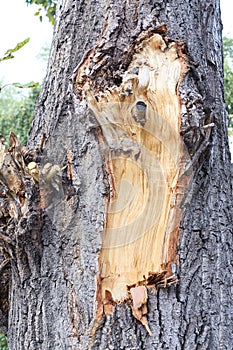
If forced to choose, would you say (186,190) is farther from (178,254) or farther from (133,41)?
(133,41)

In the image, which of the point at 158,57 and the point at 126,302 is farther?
the point at 158,57

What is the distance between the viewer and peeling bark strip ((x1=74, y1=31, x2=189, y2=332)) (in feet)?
3.97

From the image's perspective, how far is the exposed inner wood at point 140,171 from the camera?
3.98 ft

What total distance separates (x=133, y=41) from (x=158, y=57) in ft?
0.27

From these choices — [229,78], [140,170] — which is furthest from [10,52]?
[229,78]

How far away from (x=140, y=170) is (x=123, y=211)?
0.10 m

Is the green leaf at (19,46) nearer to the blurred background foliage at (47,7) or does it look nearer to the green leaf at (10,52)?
the green leaf at (10,52)

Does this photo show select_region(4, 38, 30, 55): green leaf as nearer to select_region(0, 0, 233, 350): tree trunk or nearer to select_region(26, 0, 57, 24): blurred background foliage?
select_region(0, 0, 233, 350): tree trunk

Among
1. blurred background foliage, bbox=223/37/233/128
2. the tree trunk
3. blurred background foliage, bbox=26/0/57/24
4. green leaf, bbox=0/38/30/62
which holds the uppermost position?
blurred background foliage, bbox=223/37/233/128

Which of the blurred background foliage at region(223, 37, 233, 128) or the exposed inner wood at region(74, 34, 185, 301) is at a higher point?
the blurred background foliage at region(223, 37, 233, 128)

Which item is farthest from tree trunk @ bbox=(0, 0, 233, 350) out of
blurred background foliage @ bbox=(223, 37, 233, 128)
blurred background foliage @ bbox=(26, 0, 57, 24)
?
blurred background foliage @ bbox=(223, 37, 233, 128)

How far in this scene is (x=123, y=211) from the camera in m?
1.25

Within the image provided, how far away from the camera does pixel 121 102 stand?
1.26 m

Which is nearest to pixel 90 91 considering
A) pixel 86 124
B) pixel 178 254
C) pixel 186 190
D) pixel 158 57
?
pixel 86 124
